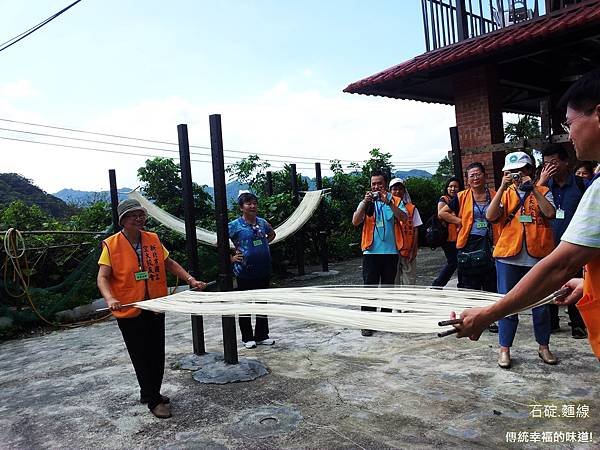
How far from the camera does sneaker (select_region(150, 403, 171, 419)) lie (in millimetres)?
2676

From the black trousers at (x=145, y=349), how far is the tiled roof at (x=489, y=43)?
416 centimetres

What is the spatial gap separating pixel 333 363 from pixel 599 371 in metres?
1.55

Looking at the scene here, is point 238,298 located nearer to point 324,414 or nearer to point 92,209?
point 324,414

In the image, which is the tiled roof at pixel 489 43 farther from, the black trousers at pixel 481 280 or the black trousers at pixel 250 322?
the black trousers at pixel 250 322

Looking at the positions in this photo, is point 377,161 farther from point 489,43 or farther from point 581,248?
point 581,248

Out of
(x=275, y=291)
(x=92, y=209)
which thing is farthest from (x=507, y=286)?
(x=92, y=209)

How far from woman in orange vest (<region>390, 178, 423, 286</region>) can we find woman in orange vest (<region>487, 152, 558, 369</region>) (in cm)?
116

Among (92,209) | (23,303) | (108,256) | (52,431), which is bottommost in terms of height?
(52,431)

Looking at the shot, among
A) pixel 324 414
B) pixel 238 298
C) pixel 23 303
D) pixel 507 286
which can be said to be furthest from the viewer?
pixel 23 303

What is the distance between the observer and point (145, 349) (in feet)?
8.92

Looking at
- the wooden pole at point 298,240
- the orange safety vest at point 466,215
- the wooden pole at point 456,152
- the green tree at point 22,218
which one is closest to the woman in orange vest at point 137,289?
the orange safety vest at point 466,215

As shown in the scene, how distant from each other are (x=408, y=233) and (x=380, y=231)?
379mm

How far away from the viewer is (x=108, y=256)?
105 inches

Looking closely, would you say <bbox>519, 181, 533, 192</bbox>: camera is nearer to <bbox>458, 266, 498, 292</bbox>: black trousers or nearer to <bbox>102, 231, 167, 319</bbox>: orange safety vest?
<bbox>458, 266, 498, 292</bbox>: black trousers
